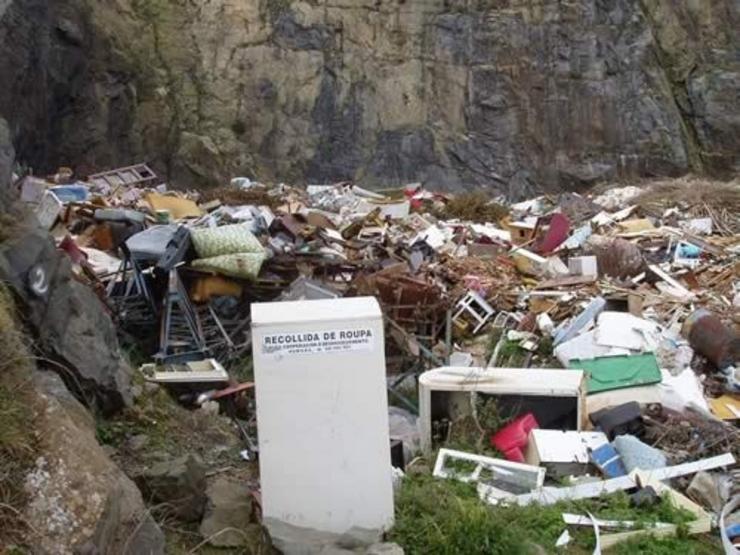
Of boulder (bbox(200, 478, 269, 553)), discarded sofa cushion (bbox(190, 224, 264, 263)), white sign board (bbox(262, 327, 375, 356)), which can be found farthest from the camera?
discarded sofa cushion (bbox(190, 224, 264, 263))

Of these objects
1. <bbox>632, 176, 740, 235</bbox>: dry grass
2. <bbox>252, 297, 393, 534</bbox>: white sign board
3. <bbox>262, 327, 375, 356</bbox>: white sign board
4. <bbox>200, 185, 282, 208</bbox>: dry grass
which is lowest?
<bbox>200, 185, 282, 208</bbox>: dry grass

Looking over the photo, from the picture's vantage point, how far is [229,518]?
424 centimetres

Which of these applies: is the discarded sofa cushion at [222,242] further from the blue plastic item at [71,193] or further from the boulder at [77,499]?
the blue plastic item at [71,193]

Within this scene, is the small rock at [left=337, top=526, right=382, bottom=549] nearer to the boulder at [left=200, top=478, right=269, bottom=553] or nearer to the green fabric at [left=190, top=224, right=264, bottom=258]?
the boulder at [left=200, top=478, right=269, bottom=553]

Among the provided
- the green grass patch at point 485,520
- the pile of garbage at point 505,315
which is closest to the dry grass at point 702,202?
the pile of garbage at point 505,315

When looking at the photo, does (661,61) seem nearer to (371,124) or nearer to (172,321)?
(371,124)

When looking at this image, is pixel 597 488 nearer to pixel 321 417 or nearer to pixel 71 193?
pixel 321 417

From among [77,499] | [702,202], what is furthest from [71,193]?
[77,499]

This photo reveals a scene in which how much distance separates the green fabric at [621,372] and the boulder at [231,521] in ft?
10.4

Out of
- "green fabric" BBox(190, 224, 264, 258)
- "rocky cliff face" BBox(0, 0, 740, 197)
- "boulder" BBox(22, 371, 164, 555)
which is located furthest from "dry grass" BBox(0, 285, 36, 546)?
"rocky cliff face" BBox(0, 0, 740, 197)

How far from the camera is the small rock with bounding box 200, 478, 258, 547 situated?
4086 millimetres

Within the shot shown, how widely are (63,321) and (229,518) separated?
1.53 m

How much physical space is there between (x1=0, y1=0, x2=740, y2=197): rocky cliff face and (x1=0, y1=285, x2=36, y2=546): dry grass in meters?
23.0

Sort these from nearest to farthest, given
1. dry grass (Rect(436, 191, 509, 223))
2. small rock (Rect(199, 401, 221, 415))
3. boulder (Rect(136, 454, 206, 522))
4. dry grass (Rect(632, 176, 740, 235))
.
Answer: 1. boulder (Rect(136, 454, 206, 522))
2. small rock (Rect(199, 401, 221, 415))
3. dry grass (Rect(632, 176, 740, 235))
4. dry grass (Rect(436, 191, 509, 223))
